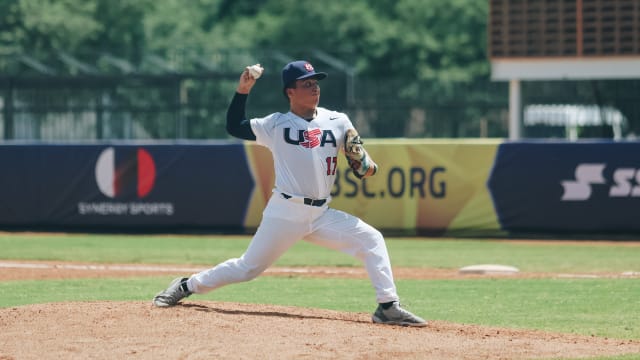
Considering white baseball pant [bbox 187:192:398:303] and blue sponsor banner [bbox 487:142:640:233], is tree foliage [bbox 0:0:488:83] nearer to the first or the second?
blue sponsor banner [bbox 487:142:640:233]

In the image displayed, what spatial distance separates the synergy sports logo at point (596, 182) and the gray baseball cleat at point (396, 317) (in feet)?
39.2

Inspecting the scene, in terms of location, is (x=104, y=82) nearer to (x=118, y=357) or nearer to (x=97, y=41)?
(x=97, y=41)

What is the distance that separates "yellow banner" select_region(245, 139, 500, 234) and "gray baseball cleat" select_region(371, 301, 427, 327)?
465 inches

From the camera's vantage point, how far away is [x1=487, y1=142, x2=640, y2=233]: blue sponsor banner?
2016cm

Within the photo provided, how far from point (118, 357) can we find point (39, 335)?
98cm

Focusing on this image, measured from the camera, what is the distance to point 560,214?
2053cm

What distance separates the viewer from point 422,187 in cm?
2105

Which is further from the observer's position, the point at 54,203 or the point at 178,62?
the point at 178,62

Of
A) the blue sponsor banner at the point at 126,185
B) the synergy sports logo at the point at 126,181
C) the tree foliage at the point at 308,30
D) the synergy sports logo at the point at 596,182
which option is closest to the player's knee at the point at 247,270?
the synergy sports logo at the point at 596,182

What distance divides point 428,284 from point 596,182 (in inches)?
302

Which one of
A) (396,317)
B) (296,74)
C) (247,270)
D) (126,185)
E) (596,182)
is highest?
(296,74)

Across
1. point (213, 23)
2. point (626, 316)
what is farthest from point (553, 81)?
point (213, 23)

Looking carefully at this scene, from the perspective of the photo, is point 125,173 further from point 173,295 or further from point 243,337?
point 243,337

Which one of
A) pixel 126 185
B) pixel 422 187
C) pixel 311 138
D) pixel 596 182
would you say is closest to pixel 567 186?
pixel 596 182
